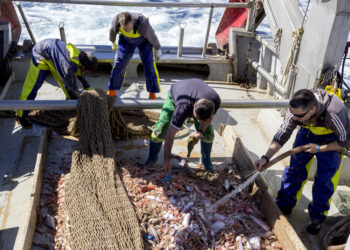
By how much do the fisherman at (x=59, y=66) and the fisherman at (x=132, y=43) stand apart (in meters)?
0.71

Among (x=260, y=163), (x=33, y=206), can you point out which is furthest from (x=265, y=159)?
(x=33, y=206)

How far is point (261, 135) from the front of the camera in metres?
5.37

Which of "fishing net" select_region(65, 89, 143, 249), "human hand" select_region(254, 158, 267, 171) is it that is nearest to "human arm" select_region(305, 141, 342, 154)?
"human hand" select_region(254, 158, 267, 171)

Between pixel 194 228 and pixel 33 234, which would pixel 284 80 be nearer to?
pixel 194 228

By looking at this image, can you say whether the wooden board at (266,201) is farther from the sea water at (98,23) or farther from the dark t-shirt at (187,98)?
the sea water at (98,23)

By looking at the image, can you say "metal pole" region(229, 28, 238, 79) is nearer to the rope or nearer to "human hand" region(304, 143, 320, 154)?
the rope

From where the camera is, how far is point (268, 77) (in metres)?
6.10

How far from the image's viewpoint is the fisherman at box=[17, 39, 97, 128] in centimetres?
436

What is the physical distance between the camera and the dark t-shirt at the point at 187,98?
3312 mm

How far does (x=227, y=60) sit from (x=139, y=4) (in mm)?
1969

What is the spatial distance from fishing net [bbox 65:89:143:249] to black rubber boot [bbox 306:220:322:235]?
1.90 metres

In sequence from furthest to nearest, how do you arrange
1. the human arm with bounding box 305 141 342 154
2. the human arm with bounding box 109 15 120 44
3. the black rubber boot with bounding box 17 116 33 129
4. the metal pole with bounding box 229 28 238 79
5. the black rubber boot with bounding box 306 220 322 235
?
the metal pole with bounding box 229 28 238 79 < the human arm with bounding box 109 15 120 44 < the black rubber boot with bounding box 17 116 33 129 < the black rubber boot with bounding box 306 220 322 235 < the human arm with bounding box 305 141 342 154

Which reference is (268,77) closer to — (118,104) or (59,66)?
(118,104)

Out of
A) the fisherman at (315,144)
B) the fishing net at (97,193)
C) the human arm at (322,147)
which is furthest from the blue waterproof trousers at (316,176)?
the fishing net at (97,193)
